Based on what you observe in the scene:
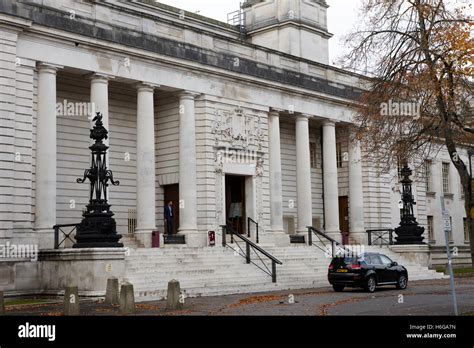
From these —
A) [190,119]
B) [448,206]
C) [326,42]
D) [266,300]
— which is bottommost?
[266,300]

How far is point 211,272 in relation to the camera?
88.7 feet

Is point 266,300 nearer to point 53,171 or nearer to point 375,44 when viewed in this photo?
point 375,44

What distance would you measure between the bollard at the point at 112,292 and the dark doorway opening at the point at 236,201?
1453 centimetres

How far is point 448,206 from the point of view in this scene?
51.9 metres

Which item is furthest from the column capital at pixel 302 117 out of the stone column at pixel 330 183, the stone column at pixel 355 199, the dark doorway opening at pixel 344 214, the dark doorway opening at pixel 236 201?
the dark doorway opening at pixel 344 214

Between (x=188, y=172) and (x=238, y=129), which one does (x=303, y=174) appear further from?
(x=188, y=172)

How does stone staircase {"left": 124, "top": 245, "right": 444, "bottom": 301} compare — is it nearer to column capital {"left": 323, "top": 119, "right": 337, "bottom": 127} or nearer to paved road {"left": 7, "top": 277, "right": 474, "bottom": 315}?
paved road {"left": 7, "top": 277, "right": 474, "bottom": 315}

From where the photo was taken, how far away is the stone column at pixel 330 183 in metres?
39.2

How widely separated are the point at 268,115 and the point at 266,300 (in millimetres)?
15504

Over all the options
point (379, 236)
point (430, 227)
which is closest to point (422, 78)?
point (379, 236)

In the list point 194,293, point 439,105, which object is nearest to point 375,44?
point 439,105

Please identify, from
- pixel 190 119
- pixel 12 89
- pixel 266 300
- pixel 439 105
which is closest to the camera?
pixel 439 105

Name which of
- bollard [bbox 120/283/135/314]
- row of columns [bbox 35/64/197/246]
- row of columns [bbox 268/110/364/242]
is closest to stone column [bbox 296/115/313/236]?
row of columns [bbox 268/110/364/242]

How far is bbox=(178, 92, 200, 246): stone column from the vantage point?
31.3 metres
